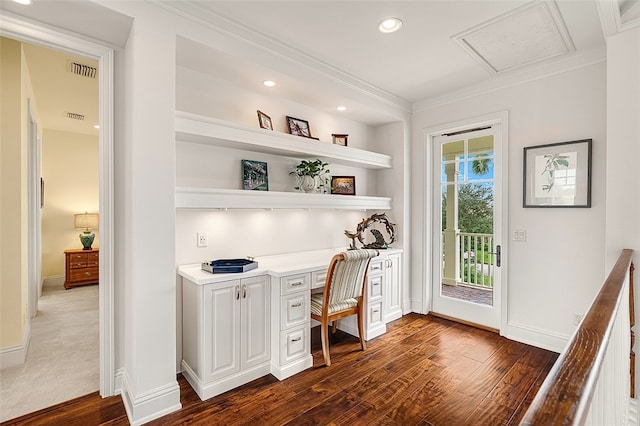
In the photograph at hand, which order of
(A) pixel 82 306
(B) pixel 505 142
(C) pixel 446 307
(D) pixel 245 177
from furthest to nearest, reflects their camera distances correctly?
1. (A) pixel 82 306
2. (C) pixel 446 307
3. (B) pixel 505 142
4. (D) pixel 245 177

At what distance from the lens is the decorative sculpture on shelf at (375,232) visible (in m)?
3.74

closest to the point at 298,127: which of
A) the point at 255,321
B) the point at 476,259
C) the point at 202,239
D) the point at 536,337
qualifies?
the point at 202,239

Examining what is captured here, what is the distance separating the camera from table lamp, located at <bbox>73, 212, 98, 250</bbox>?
223 inches

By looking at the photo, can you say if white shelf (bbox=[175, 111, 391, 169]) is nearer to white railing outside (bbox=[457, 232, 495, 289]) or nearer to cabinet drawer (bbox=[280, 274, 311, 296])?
cabinet drawer (bbox=[280, 274, 311, 296])

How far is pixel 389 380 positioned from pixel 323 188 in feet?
6.61

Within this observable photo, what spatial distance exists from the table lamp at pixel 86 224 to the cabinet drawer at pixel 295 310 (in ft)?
16.2

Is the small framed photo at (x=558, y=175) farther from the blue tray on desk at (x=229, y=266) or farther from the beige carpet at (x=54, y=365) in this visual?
the beige carpet at (x=54, y=365)

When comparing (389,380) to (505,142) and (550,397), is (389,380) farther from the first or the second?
(505,142)

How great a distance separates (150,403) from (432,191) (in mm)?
3527

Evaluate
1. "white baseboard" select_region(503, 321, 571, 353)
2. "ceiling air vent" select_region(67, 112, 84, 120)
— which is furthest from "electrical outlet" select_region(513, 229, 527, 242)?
"ceiling air vent" select_region(67, 112, 84, 120)

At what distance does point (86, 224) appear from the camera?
5746mm

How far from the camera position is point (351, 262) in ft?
8.92

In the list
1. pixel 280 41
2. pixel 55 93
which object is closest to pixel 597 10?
pixel 280 41

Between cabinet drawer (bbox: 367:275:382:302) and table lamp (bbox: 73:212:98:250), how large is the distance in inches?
205
